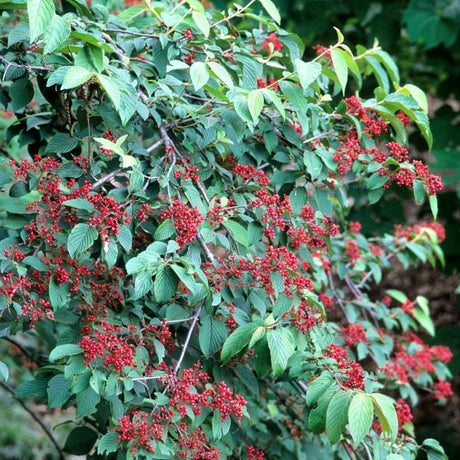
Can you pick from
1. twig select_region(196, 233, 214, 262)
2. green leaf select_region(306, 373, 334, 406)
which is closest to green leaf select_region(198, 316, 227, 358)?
twig select_region(196, 233, 214, 262)

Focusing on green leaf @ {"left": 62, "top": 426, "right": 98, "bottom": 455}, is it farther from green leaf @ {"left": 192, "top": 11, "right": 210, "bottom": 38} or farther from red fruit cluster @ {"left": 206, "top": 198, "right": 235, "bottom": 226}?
green leaf @ {"left": 192, "top": 11, "right": 210, "bottom": 38}

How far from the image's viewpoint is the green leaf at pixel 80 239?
142 centimetres

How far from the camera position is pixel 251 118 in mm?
1512

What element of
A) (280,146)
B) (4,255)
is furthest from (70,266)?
(280,146)

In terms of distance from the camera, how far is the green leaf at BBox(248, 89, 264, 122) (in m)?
1.46

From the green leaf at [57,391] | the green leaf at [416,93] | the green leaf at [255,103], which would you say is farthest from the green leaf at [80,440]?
the green leaf at [416,93]

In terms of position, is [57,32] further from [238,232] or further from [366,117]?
[366,117]

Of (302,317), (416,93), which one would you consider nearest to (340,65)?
(416,93)

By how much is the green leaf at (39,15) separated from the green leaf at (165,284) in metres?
0.51

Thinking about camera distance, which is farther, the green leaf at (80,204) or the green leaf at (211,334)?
the green leaf at (211,334)

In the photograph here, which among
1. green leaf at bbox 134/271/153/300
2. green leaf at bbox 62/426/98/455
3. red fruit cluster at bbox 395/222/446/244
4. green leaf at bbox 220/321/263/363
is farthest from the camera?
red fruit cluster at bbox 395/222/446/244

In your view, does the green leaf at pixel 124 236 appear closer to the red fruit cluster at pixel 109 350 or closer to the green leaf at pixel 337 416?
the red fruit cluster at pixel 109 350

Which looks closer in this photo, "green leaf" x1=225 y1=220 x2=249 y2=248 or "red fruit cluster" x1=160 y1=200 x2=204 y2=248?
"red fruit cluster" x1=160 y1=200 x2=204 y2=248

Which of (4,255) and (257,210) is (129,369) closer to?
(4,255)
